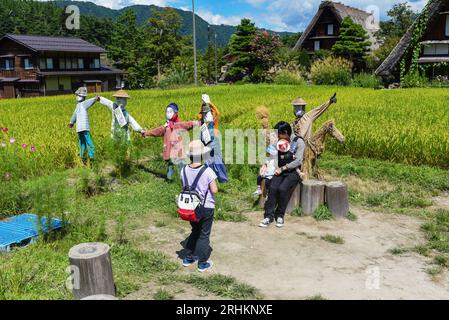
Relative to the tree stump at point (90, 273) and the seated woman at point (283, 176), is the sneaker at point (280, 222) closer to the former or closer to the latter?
the seated woman at point (283, 176)

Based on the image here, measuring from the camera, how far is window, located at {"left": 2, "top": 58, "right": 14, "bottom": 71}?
3581 cm

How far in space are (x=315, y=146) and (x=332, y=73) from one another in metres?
23.6

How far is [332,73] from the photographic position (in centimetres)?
2872

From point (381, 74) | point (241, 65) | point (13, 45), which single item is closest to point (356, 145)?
point (381, 74)

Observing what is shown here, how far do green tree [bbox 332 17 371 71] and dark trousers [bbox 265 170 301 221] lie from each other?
1224 inches

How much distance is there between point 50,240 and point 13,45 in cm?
3497

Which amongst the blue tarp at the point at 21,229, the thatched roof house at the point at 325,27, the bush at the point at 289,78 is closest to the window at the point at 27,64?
the bush at the point at 289,78

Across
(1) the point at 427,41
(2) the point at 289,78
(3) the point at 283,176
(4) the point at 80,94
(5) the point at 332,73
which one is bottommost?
(3) the point at 283,176

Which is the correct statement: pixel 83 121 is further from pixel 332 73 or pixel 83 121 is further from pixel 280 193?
pixel 332 73

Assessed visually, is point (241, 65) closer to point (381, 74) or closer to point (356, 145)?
point (381, 74)

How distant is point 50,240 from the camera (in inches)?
197

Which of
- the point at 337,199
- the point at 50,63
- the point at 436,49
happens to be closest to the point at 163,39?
the point at 50,63

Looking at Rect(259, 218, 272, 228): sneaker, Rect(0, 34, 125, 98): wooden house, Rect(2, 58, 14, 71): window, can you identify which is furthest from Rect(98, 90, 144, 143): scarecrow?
Rect(2, 58, 14, 71): window
